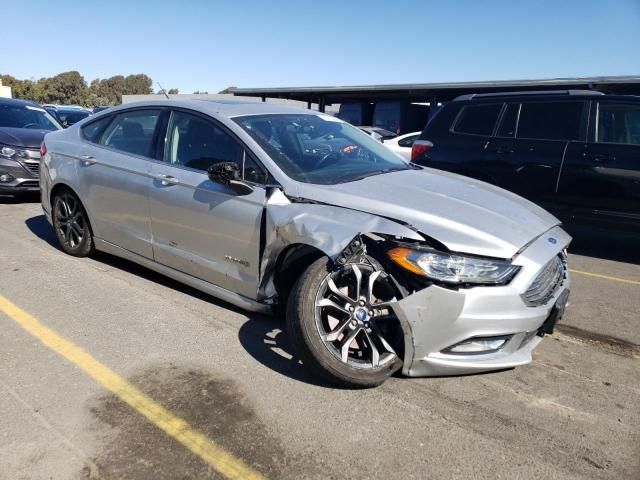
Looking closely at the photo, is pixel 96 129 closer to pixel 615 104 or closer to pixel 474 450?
pixel 474 450

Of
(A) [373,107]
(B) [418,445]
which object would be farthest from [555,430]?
(A) [373,107]

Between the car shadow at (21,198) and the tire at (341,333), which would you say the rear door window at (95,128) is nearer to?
the tire at (341,333)

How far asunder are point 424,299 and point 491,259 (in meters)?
0.44

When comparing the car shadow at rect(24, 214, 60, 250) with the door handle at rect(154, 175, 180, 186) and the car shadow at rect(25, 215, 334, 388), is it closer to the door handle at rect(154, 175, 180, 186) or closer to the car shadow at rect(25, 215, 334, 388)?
the car shadow at rect(25, 215, 334, 388)

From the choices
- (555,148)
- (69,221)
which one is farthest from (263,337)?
(555,148)

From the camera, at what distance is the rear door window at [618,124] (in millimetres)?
6020

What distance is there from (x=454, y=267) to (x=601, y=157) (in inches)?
166

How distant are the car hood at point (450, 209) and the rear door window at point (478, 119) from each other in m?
3.22

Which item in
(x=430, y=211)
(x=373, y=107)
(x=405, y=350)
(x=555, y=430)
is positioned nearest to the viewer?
(x=555, y=430)

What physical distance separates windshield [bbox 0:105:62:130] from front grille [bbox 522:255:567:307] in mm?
8606

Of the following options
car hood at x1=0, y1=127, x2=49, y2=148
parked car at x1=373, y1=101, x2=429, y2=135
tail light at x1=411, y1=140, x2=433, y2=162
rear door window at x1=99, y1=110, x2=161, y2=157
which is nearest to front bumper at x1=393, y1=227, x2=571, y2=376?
rear door window at x1=99, y1=110, x2=161, y2=157

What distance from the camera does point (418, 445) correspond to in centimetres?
258

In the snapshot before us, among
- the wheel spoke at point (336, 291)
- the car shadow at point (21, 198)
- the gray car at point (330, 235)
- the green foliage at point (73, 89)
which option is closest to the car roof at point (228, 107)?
the gray car at point (330, 235)

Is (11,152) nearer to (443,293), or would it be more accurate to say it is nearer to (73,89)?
(443,293)
